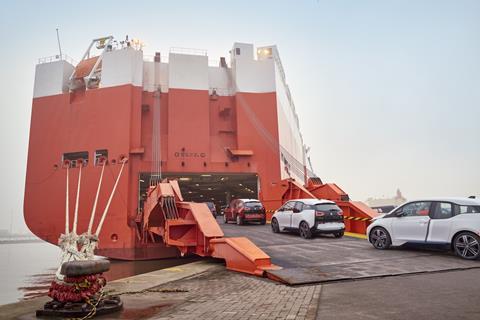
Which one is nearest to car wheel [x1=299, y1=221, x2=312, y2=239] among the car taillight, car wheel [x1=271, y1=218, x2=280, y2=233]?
the car taillight


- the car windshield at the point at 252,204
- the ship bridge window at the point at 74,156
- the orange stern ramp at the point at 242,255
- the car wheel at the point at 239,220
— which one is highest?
the ship bridge window at the point at 74,156

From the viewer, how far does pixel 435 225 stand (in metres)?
9.93

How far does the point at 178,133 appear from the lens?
24391 mm

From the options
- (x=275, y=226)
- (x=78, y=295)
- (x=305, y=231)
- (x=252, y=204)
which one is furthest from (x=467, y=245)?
(x=252, y=204)

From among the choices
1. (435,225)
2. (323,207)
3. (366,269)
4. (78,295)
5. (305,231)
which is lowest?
(366,269)

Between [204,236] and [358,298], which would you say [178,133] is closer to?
[204,236]

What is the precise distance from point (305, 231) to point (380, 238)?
352 centimetres

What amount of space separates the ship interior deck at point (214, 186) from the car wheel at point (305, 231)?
40.0ft

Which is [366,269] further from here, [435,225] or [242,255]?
[435,225]

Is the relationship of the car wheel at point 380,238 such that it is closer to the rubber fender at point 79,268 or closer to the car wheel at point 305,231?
the car wheel at point 305,231

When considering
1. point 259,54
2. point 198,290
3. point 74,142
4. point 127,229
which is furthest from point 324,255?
point 259,54

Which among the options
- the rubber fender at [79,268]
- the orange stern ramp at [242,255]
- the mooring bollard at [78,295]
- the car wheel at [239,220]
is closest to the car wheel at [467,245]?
the orange stern ramp at [242,255]

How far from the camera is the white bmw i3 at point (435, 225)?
9.30 meters

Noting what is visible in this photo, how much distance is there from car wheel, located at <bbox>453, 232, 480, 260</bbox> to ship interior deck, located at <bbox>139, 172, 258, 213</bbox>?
17715mm
